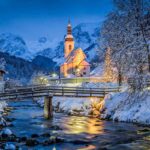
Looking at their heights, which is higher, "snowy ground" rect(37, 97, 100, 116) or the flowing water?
"snowy ground" rect(37, 97, 100, 116)

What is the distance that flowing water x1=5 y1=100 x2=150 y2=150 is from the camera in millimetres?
33728

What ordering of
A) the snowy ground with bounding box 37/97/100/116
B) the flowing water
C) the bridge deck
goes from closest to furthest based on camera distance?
the flowing water
the bridge deck
the snowy ground with bounding box 37/97/100/116

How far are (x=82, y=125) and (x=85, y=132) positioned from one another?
16.3ft

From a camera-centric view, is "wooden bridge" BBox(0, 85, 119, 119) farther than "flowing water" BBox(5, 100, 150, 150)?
Yes

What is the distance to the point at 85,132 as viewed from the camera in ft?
137

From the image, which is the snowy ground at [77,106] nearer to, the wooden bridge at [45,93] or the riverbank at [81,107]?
the riverbank at [81,107]

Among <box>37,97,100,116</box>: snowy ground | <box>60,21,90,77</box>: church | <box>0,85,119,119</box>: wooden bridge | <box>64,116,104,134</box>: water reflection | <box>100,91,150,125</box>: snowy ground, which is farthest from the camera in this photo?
<box>60,21,90,77</box>: church

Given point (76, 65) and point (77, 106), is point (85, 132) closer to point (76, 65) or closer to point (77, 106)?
point (77, 106)

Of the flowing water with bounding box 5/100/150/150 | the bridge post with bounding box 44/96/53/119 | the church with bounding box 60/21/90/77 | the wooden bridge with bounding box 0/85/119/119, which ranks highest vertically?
the church with bounding box 60/21/90/77

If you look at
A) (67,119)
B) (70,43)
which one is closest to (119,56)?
(67,119)

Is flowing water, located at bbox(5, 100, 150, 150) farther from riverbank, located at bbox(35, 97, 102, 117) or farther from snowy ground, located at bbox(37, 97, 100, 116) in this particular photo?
snowy ground, located at bbox(37, 97, 100, 116)

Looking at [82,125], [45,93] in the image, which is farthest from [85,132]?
[45,93]

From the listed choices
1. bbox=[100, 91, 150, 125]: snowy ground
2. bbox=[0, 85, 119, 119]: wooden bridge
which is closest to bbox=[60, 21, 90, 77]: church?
bbox=[0, 85, 119, 119]: wooden bridge

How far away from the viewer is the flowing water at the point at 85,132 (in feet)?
111
